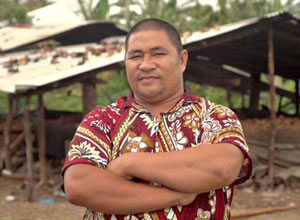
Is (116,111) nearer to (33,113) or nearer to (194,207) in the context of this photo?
(194,207)

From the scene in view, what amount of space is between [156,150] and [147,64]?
348mm

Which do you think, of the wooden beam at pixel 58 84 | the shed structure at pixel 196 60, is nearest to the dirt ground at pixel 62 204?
the shed structure at pixel 196 60

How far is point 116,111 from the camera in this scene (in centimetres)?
185

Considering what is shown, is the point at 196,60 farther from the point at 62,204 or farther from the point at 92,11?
the point at 92,11

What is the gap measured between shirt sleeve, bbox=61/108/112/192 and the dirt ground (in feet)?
16.8

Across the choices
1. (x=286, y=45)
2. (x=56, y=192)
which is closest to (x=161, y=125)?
(x=56, y=192)

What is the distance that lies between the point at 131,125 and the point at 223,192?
1.50 ft

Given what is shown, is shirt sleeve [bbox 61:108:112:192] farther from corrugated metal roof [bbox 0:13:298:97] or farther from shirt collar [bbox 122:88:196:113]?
corrugated metal roof [bbox 0:13:298:97]

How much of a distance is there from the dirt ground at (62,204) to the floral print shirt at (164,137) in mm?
5035

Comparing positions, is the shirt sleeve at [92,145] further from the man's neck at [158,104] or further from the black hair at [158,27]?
the black hair at [158,27]

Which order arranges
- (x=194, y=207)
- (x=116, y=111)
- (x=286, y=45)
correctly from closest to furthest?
(x=194, y=207), (x=116, y=111), (x=286, y=45)

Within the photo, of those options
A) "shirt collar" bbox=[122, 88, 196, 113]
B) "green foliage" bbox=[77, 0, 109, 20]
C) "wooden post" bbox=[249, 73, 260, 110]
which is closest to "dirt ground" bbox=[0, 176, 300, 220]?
"wooden post" bbox=[249, 73, 260, 110]

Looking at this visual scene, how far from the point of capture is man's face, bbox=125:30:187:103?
5.89 feet

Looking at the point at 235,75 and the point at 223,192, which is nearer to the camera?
the point at 223,192
